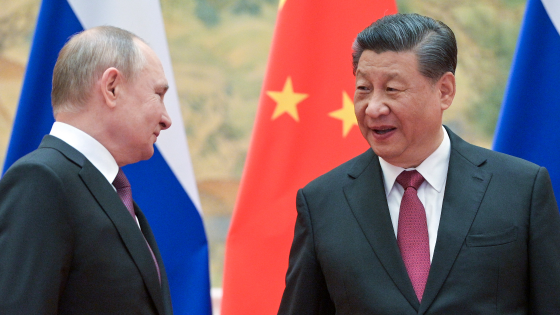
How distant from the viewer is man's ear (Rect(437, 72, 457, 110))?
1564mm

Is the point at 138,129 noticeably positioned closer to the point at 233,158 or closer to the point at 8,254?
the point at 8,254

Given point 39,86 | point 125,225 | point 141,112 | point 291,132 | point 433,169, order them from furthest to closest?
point 291,132
point 39,86
point 433,169
point 141,112
point 125,225

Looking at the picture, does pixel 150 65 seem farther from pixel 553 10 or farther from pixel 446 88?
pixel 553 10

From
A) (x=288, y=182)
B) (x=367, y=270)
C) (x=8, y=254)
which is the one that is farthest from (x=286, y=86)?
(x=8, y=254)

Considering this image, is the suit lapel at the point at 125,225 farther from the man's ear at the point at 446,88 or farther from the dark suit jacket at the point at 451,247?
the man's ear at the point at 446,88

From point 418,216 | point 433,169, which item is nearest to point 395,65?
point 433,169

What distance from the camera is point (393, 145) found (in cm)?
153

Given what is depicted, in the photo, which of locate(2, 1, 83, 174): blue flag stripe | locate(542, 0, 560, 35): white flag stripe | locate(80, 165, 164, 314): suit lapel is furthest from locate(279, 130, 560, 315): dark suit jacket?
locate(2, 1, 83, 174): blue flag stripe

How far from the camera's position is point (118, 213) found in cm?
135

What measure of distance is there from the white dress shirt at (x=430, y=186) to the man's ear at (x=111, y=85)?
0.77 m

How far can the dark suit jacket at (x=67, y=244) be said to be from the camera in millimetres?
1172

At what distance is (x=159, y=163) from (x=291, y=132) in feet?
1.79

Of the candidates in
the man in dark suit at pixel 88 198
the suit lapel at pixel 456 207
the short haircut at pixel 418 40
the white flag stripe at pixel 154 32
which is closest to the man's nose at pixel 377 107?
the short haircut at pixel 418 40

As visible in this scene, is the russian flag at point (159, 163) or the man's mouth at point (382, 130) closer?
the man's mouth at point (382, 130)
